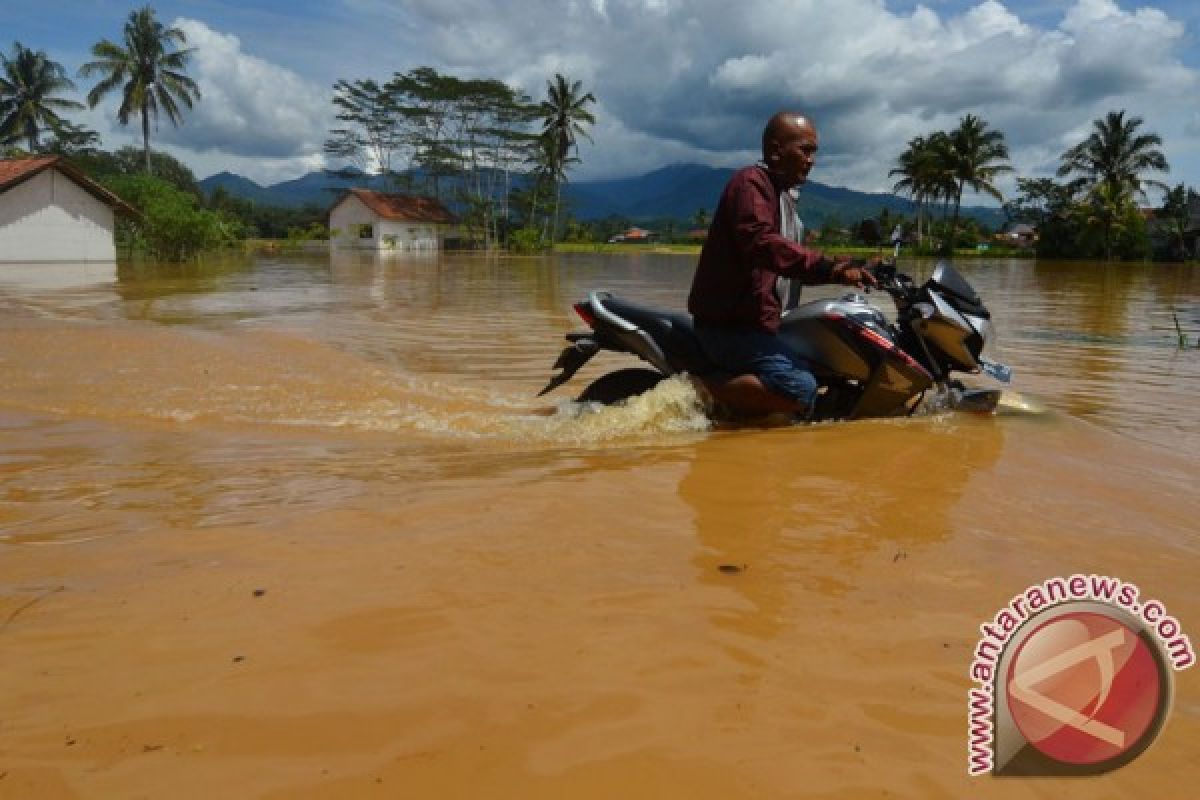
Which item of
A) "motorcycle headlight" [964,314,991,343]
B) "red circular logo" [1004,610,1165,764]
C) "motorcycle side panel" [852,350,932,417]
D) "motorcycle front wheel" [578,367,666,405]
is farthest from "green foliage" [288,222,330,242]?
"red circular logo" [1004,610,1165,764]

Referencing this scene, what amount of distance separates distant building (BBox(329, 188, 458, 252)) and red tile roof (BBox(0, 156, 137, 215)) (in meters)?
24.7

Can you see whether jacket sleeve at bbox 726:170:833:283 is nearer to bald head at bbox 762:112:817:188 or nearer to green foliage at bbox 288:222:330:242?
bald head at bbox 762:112:817:188

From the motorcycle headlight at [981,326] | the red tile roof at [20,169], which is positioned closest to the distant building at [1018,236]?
Result: the red tile roof at [20,169]

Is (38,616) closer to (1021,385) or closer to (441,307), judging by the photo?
(1021,385)

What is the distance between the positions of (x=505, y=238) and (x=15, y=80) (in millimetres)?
28672

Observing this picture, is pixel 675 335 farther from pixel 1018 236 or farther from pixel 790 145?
pixel 1018 236

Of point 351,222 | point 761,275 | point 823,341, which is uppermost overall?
point 351,222

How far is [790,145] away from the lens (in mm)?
3842

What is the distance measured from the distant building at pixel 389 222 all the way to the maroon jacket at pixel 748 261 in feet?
166

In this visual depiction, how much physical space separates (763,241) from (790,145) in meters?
0.52

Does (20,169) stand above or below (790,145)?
above

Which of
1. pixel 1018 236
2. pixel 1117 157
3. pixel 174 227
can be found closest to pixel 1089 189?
pixel 1117 157

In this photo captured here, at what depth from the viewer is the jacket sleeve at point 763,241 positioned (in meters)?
3.70

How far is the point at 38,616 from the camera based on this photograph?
2.06 metres
